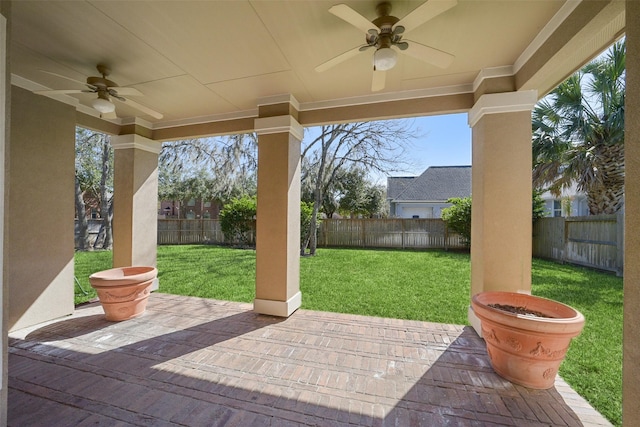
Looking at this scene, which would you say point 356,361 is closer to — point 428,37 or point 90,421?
point 90,421

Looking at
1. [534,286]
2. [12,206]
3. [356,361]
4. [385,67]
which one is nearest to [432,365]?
[356,361]

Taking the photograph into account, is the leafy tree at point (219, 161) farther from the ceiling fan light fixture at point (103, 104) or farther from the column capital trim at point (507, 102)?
the column capital trim at point (507, 102)

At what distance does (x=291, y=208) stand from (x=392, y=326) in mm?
2118

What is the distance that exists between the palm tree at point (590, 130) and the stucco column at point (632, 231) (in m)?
6.45

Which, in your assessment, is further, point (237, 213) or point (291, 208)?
point (237, 213)

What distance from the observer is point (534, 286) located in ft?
17.6

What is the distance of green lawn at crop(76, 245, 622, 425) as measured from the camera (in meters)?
2.71

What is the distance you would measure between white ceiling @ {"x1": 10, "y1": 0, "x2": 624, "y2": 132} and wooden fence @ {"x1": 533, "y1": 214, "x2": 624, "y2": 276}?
611 centimetres

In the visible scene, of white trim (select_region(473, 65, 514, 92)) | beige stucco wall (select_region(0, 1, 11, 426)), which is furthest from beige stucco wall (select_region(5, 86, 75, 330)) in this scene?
white trim (select_region(473, 65, 514, 92))

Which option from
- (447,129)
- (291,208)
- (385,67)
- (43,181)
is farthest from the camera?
(447,129)

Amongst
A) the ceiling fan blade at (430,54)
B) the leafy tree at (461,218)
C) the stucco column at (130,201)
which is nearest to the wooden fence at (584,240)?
the leafy tree at (461,218)

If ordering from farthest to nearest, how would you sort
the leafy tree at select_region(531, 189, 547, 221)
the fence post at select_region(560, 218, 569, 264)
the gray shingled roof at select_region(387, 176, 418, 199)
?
1. the gray shingled roof at select_region(387, 176, 418, 199)
2. the leafy tree at select_region(531, 189, 547, 221)
3. the fence post at select_region(560, 218, 569, 264)

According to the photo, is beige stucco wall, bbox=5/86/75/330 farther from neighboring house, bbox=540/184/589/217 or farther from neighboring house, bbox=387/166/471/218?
neighboring house, bbox=387/166/471/218

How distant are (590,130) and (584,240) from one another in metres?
2.80
